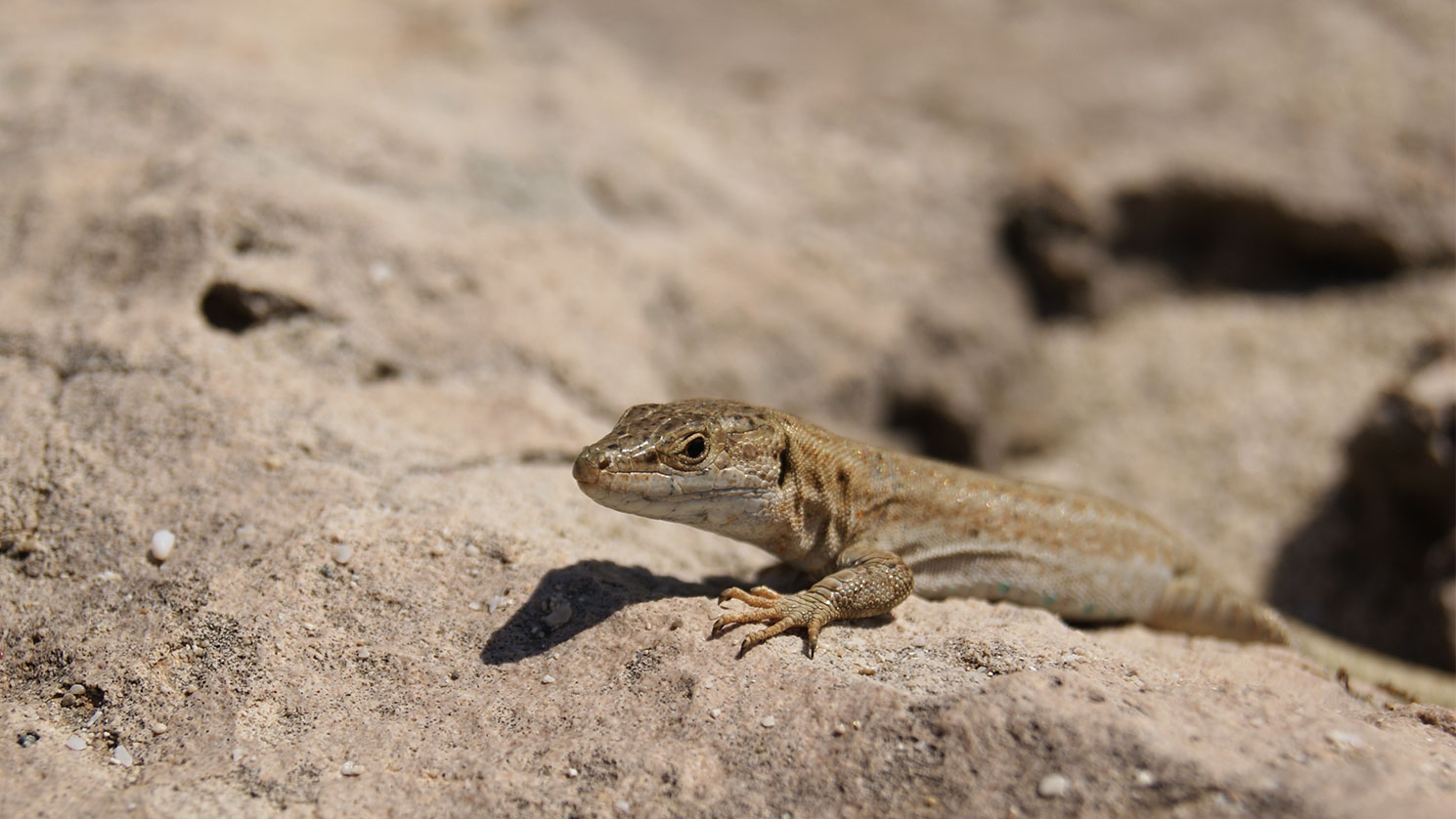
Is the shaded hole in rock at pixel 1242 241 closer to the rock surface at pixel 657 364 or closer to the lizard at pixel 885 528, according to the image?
the rock surface at pixel 657 364

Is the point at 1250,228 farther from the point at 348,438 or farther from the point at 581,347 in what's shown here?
the point at 348,438

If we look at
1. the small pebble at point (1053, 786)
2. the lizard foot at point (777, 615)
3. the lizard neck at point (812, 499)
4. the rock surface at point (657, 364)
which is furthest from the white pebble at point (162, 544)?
the small pebble at point (1053, 786)

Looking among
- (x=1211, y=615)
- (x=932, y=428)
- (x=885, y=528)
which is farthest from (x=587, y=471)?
(x=932, y=428)

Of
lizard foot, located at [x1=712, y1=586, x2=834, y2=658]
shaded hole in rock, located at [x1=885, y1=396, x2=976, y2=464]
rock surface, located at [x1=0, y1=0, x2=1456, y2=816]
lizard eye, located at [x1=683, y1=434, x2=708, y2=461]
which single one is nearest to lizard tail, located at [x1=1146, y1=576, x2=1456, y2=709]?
rock surface, located at [x1=0, y1=0, x2=1456, y2=816]

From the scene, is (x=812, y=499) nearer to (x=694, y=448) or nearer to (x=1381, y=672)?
(x=694, y=448)

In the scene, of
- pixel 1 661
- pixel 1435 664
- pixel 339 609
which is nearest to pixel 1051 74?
pixel 1435 664

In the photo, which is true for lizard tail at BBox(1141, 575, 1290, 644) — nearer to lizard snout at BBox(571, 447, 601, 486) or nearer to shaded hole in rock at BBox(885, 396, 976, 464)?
shaded hole in rock at BBox(885, 396, 976, 464)
